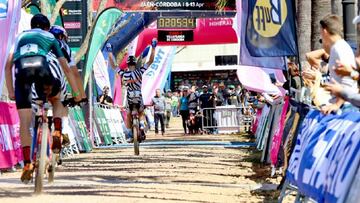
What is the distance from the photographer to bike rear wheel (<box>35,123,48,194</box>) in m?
9.66

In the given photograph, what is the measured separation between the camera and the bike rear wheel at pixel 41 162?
31.7 ft

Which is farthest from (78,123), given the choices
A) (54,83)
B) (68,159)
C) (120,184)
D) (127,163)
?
(54,83)

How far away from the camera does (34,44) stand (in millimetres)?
9836

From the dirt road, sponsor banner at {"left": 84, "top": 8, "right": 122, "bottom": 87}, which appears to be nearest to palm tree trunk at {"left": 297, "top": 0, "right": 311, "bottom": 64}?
the dirt road

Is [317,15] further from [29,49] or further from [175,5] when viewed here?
[175,5]

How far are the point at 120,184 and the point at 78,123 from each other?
10.5 m

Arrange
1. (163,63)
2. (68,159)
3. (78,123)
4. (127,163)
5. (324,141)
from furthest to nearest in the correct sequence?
1. (163,63)
2. (78,123)
3. (68,159)
4. (127,163)
5. (324,141)

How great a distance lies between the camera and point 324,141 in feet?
24.5

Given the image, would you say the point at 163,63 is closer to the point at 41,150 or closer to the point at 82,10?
the point at 82,10

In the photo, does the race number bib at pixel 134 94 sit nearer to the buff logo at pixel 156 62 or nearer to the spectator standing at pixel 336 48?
the spectator standing at pixel 336 48

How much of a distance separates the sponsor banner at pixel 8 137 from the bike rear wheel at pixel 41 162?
16.5 ft

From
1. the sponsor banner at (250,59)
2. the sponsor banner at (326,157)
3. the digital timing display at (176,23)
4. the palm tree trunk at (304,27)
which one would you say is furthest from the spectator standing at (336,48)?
the digital timing display at (176,23)

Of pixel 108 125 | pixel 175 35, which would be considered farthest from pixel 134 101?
pixel 175 35

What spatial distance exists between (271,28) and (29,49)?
4.90 metres
